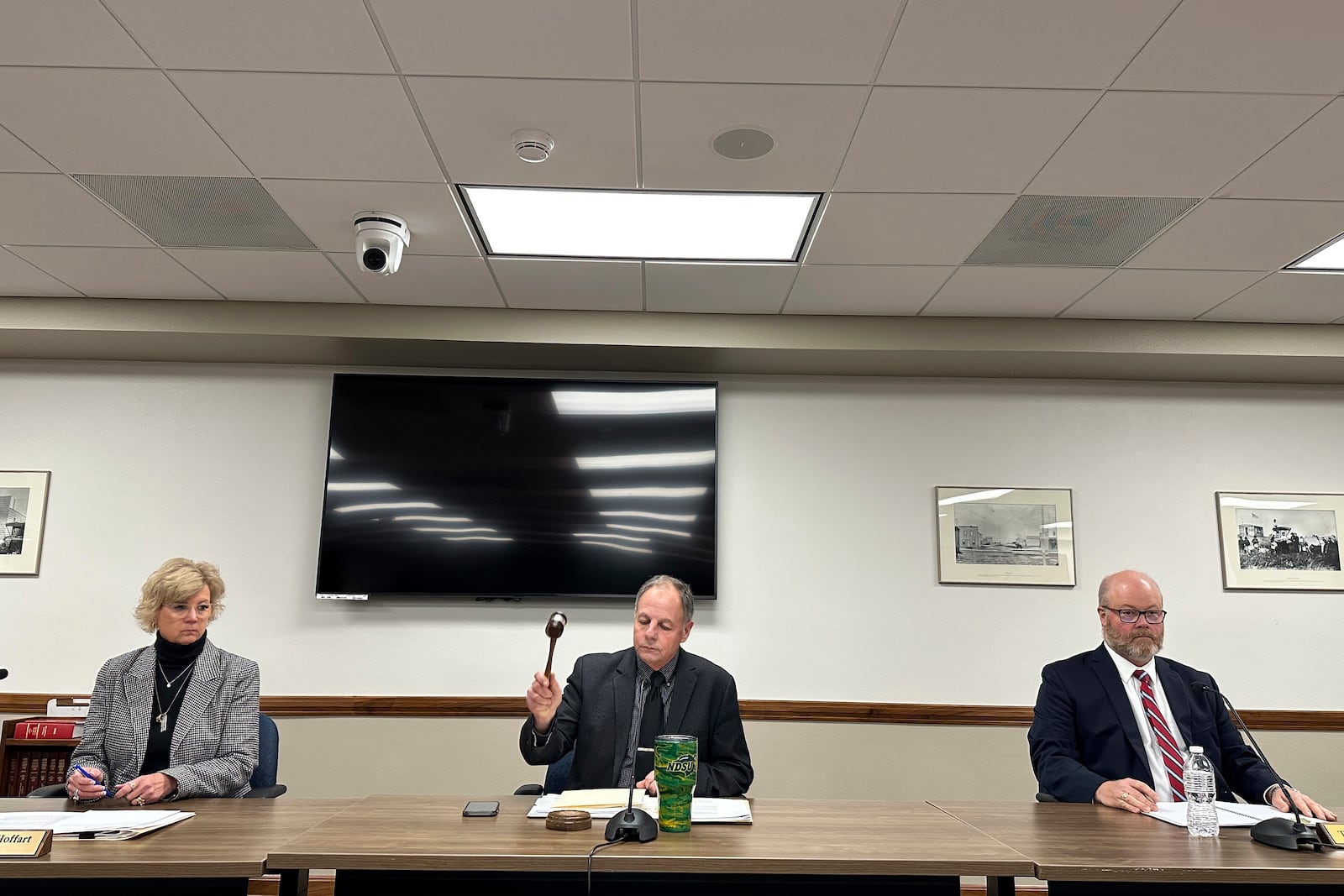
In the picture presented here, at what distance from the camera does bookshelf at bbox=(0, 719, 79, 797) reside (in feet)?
12.7

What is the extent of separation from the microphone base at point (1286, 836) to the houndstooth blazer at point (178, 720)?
2564mm

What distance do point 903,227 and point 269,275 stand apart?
8.54 feet

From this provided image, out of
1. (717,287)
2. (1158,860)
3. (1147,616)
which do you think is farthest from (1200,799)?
(717,287)

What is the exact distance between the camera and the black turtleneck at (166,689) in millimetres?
2701

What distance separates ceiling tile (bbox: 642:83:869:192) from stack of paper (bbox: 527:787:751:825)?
1874mm

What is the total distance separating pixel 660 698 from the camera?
108 inches

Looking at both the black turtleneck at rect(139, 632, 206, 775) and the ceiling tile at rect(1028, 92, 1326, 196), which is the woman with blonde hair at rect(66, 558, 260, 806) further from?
the ceiling tile at rect(1028, 92, 1326, 196)

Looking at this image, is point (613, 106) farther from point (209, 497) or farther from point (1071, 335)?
point (209, 497)

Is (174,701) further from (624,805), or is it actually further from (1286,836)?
(1286,836)

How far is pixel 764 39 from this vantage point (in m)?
2.35

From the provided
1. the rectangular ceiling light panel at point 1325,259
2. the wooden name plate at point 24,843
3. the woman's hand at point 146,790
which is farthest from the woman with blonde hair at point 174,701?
the rectangular ceiling light panel at point 1325,259

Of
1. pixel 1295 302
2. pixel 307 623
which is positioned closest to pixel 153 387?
pixel 307 623

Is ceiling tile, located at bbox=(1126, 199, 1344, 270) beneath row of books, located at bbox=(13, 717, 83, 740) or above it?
above

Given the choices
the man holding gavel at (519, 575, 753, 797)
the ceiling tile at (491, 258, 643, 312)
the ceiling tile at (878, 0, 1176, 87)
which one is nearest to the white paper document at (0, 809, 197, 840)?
the man holding gavel at (519, 575, 753, 797)
